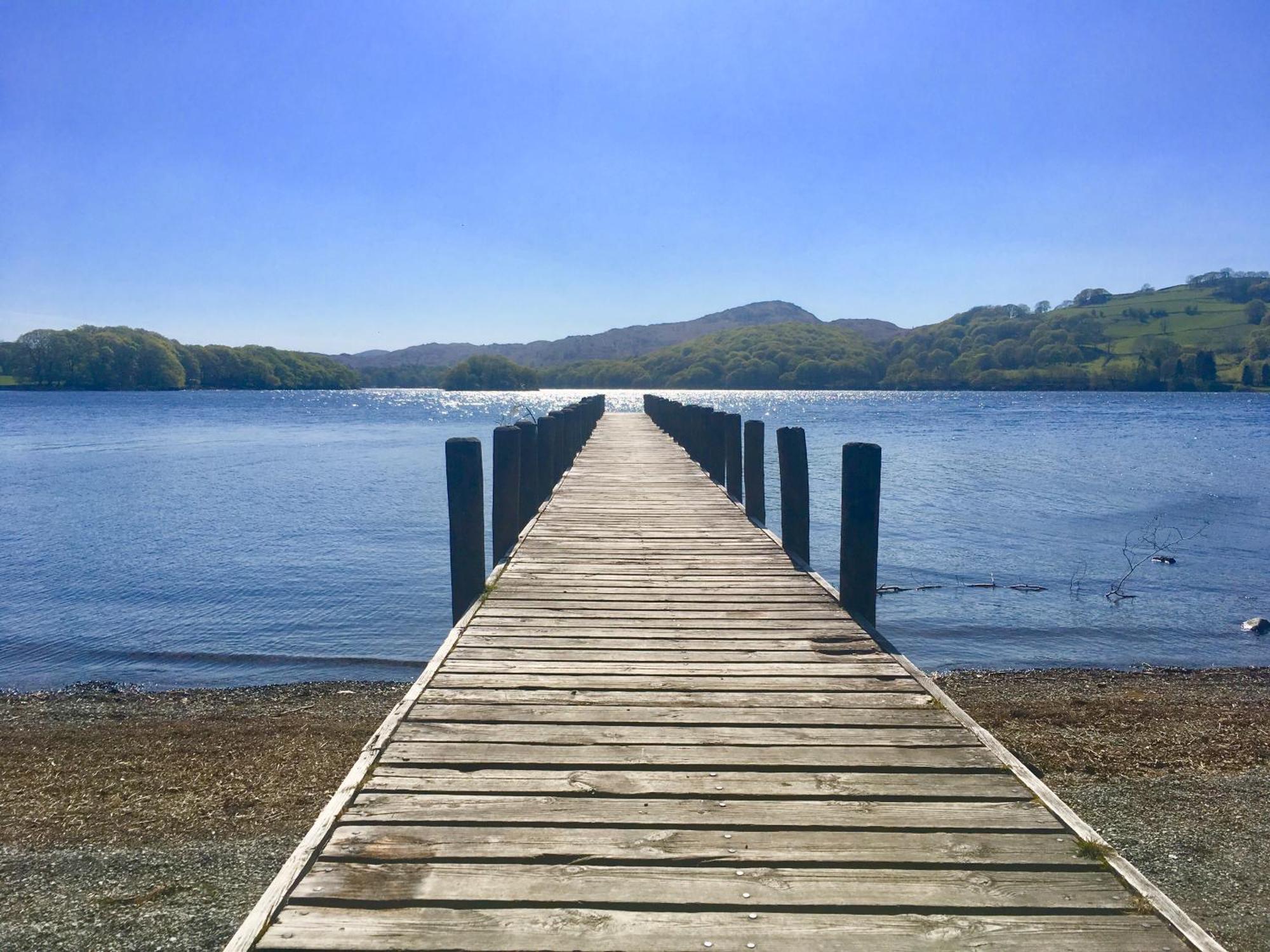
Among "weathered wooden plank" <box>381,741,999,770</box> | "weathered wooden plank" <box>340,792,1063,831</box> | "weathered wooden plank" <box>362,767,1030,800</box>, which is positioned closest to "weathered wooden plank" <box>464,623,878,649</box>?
"weathered wooden plank" <box>381,741,999,770</box>

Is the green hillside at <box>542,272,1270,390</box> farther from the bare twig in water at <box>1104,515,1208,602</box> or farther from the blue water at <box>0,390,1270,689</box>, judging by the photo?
the bare twig in water at <box>1104,515,1208,602</box>

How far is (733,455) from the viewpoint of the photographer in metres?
12.8

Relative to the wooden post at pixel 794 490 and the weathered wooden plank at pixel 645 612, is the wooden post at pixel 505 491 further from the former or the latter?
the wooden post at pixel 794 490

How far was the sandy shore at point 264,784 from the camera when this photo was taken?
19.0 ft

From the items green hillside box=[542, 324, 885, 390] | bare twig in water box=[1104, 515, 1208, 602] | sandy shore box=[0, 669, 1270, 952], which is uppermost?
green hillside box=[542, 324, 885, 390]

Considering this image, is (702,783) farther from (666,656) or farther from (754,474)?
(754,474)

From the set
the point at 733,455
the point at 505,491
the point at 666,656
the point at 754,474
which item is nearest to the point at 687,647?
the point at 666,656

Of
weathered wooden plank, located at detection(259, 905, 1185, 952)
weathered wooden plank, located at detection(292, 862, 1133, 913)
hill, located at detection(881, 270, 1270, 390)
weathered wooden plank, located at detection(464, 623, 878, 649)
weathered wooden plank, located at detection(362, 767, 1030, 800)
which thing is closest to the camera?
weathered wooden plank, located at detection(259, 905, 1185, 952)

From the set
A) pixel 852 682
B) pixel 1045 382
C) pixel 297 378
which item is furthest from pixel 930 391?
pixel 852 682

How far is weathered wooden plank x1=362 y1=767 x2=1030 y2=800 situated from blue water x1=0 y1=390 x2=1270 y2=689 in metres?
8.60

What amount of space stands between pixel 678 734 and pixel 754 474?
22.8ft

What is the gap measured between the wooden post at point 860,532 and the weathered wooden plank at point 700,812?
2740mm

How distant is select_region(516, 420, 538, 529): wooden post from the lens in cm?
976

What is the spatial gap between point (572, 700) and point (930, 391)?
567 ft
